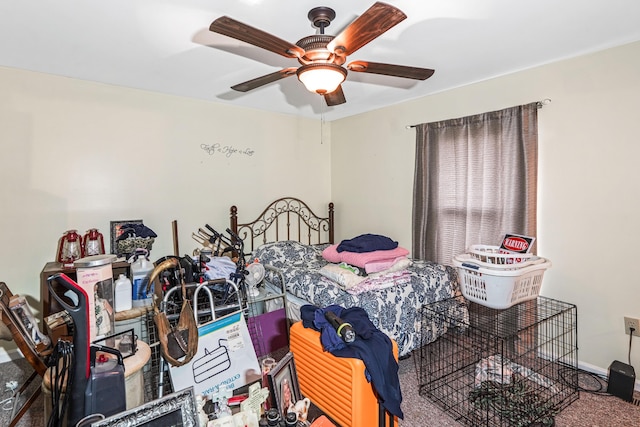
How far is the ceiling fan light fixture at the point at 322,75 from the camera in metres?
1.75

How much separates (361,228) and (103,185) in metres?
2.87

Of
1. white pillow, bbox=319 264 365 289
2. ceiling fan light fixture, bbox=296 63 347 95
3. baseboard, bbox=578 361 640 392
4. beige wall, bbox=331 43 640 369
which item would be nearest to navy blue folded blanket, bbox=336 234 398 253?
white pillow, bbox=319 264 365 289

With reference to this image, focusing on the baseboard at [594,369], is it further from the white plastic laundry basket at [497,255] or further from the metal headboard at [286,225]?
the metal headboard at [286,225]

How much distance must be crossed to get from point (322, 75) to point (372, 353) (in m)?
1.42

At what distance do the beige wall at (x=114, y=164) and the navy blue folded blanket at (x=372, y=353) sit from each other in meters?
2.42

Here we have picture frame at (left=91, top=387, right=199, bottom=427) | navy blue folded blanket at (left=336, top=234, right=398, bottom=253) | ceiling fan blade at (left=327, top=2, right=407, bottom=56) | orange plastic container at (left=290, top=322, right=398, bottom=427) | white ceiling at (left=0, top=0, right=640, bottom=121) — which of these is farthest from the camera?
navy blue folded blanket at (left=336, top=234, right=398, bottom=253)

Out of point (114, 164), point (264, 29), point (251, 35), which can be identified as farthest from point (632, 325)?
point (114, 164)

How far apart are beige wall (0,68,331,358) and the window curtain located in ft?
5.88

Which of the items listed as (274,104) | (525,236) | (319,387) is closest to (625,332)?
(525,236)

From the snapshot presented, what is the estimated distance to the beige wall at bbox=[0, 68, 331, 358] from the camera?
2.75 m

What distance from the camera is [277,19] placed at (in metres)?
1.93

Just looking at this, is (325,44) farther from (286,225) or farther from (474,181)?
(286,225)

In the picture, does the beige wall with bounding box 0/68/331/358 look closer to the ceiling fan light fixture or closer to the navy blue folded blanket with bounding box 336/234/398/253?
the navy blue folded blanket with bounding box 336/234/398/253

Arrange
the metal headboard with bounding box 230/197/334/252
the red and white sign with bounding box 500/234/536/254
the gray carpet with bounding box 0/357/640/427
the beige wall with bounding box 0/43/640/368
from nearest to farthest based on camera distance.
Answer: the gray carpet with bounding box 0/357/640/427 → the beige wall with bounding box 0/43/640/368 → the red and white sign with bounding box 500/234/536/254 → the metal headboard with bounding box 230/197/334/252
